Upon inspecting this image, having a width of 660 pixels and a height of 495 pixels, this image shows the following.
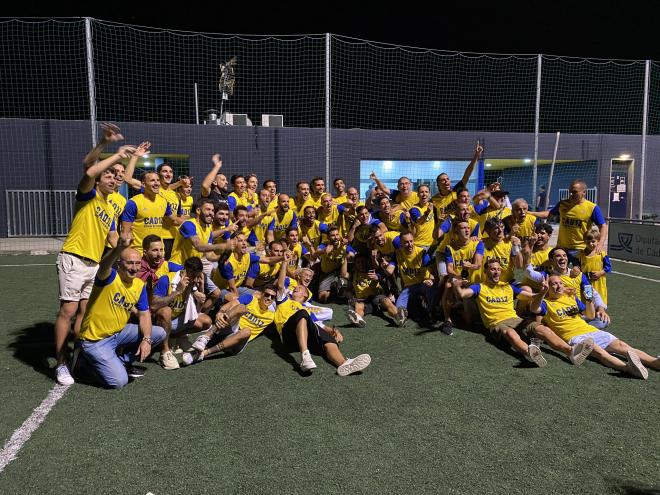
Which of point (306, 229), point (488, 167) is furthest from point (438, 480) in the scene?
point (488, 167)

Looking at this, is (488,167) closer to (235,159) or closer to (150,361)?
(235,159)

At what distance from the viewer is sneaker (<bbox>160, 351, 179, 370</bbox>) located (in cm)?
449

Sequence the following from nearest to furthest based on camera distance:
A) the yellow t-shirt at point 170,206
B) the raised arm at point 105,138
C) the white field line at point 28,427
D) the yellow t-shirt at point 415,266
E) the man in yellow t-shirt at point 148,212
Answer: the white field line at point 28,427, the raised arm at point 105,138, the man in yellow t-shirt at point 148,212, the yellow t-shirt at point 170,206, the yellow t-shirt at point 415,266

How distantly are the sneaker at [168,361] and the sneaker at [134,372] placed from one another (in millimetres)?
206

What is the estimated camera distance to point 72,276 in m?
4.20

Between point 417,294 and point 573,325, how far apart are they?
78.9 inches

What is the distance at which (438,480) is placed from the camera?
2.70 metres

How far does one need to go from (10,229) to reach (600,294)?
1694cm

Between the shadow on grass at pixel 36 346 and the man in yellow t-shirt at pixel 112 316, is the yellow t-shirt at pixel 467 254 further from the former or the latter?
the shadow on grass at pixel 36 346

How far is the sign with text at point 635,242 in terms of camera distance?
1095 cm

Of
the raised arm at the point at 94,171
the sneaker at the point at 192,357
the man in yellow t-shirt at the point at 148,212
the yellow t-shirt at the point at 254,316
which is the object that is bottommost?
the sneaker at the point at 192,357

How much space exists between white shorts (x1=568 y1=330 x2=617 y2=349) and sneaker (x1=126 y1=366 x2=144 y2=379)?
4.03 metres

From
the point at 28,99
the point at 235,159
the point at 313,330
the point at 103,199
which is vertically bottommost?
the point at 313,330

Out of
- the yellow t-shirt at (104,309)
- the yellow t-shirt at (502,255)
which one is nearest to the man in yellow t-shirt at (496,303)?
the yellow t-shirt at (502,255)
